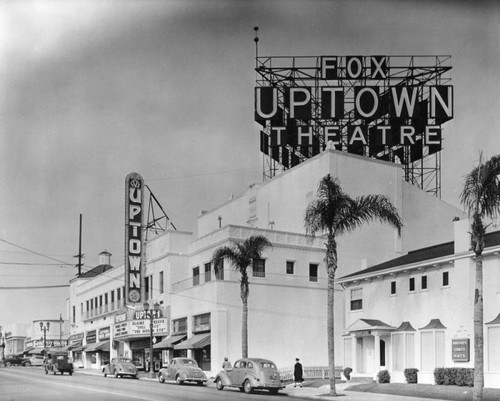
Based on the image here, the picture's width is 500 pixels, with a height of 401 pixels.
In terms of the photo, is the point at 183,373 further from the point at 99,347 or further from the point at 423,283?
the point at 99,347

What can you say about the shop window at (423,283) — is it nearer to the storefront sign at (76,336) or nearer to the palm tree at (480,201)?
the palm tree at (480,201)

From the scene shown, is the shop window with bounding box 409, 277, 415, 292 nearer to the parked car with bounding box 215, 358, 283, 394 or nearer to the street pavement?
the street pavement

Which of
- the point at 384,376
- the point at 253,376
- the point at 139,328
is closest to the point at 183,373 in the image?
the point at 253,376

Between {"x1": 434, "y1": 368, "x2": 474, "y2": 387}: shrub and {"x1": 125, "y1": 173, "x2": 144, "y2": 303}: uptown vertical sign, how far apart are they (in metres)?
34.3

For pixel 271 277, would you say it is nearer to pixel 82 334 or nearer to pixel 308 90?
pixel 308 90

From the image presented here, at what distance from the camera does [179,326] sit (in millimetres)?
56562

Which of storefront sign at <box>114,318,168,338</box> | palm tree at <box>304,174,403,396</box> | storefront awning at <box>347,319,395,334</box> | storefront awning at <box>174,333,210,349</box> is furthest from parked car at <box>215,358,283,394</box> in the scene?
storefront sign at <box>114,318,168,338</box>

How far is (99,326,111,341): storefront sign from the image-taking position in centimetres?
7412

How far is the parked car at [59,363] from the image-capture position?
57281mm

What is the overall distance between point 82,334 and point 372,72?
1758 inches

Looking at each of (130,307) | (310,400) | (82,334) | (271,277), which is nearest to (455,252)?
(310,400)

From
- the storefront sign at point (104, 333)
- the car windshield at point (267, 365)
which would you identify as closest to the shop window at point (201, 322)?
the car windshield at point (267, 365)

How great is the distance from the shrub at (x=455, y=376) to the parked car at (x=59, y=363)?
3246cm

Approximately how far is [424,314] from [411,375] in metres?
3.24
